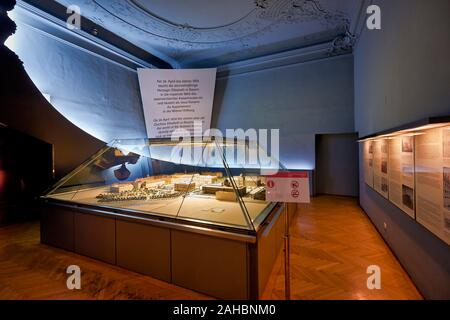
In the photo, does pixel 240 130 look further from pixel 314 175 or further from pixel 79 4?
pixel 79 4

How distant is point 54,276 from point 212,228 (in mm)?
1931

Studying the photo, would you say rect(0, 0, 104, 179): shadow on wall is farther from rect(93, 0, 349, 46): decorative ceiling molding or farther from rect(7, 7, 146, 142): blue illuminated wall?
rect(93, 0, 349, 46): decorative ceiling molding

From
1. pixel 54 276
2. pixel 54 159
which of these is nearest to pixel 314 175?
pixel 54 276

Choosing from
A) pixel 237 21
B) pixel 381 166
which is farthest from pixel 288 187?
pixel 237 21

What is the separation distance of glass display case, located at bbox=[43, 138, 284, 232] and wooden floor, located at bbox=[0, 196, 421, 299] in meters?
0.70


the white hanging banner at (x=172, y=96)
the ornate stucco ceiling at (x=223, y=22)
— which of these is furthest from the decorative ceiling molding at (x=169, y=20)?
the white hanging banner at (x=172, y=96)

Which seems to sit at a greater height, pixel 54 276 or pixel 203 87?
pixel 203 87

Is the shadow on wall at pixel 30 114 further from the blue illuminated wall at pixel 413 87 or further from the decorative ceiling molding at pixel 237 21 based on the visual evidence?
the blue illuminated wall at pixel 413 87

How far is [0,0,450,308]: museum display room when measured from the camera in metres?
1.83

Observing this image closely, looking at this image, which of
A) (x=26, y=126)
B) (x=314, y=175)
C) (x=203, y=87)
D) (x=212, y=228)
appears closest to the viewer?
(x=212, y=228)

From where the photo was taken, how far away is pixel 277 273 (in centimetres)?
226

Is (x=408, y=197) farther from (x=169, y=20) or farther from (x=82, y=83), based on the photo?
(x=82, y=83)

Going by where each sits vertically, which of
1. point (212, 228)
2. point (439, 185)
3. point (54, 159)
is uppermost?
point (54, 159)
